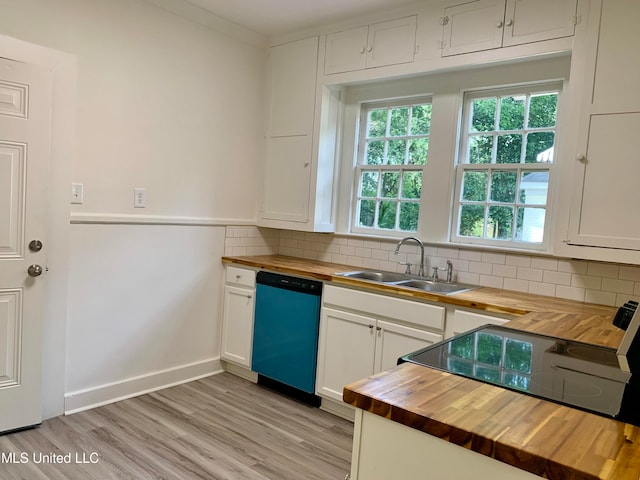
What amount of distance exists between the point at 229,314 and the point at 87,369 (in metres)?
1.03

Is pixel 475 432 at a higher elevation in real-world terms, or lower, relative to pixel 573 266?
lower

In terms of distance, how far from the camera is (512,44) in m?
2.61

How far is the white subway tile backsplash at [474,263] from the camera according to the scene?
2518 mm

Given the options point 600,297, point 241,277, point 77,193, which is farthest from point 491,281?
point 77,193

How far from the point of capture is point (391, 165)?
134 inches

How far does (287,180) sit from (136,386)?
1.77 meters

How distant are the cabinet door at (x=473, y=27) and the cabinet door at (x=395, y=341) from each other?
1626 mm

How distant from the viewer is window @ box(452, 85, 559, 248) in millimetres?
2797

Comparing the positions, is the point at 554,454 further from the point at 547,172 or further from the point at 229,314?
the point at 229,314

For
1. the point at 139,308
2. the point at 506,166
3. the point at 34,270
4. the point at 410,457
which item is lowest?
the point at 139,308

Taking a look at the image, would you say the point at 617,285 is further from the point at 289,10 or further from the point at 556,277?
the point at 289,10

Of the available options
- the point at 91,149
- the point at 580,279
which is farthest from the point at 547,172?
the point at 91,149

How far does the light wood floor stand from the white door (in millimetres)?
257

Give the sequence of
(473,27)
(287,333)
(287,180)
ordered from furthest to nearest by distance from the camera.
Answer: (287,180) < (287,333) < (473,27)
